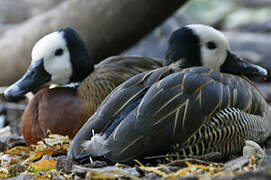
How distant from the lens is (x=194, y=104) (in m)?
3.28

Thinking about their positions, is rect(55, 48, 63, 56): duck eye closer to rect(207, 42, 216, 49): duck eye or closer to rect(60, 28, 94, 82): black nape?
rect(60, 28, 94, 82): black nape

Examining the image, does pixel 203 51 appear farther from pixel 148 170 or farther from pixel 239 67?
pixel 148 170

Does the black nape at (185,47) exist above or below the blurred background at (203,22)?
above

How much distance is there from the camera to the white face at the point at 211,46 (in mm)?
4695

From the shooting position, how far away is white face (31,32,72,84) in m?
4.86

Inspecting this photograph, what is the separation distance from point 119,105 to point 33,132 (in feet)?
4.41

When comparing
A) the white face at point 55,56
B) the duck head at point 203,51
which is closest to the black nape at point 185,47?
the duck head at point 203,51

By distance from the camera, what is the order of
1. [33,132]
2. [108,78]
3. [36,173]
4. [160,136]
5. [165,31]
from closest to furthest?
[160,136] → [36,173] → [33,132] → [108,78] → [165,31]

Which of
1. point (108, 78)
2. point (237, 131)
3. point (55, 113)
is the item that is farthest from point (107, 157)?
point (108, 78)

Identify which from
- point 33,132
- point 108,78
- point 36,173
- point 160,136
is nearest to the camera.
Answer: point 160,136

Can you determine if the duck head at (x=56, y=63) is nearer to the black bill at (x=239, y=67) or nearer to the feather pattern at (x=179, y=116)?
the black bill at (x=239, y=67)

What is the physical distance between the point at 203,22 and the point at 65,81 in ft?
25.3

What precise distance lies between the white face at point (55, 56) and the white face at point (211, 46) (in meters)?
1.22

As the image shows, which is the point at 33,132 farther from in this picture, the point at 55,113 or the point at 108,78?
the point at 108,78
